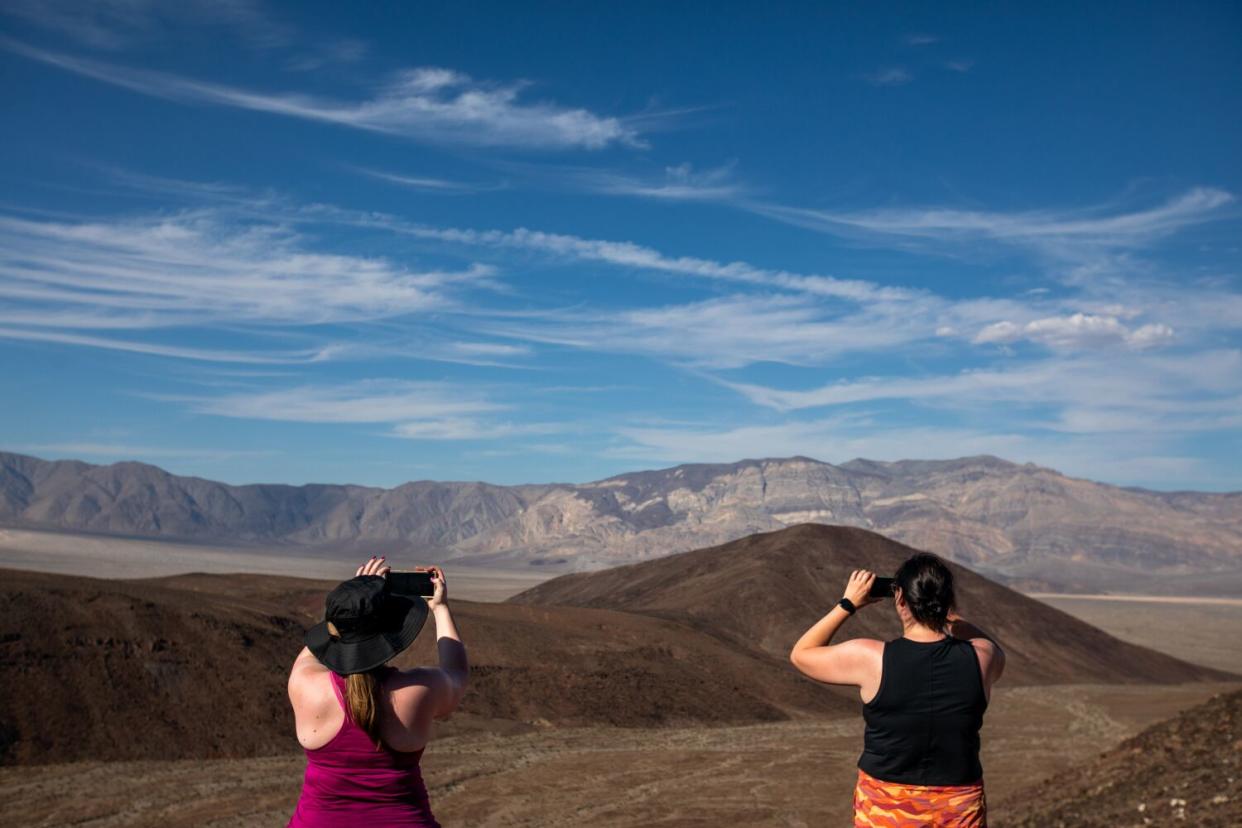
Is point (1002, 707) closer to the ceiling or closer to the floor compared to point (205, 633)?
closer to the floor

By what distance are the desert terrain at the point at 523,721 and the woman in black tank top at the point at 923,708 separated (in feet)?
27.3

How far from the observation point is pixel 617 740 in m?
29.7

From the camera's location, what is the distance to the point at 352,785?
12.4 feet

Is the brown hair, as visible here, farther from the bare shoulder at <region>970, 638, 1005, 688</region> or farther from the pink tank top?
the bare shoulder at <region>970, 638, 1005, 688</region>

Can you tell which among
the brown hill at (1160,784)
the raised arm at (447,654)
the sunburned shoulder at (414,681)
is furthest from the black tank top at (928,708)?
the brown hill at (1160,784)

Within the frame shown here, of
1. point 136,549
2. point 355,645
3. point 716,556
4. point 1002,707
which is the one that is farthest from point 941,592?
point 136,549

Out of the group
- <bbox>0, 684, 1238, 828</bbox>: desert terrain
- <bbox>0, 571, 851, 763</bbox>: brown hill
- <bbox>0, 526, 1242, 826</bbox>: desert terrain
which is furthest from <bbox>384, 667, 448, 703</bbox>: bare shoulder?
<bbox>0, 571, 851, 763</bbox>: brown hill

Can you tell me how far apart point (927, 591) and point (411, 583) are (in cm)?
202

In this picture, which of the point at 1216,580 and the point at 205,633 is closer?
the point at 205,633

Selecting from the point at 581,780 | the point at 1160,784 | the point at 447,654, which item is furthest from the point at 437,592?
the point at 581,780

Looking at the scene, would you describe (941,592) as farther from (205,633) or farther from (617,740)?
(205,633)

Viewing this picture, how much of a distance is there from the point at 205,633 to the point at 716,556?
4050 cm

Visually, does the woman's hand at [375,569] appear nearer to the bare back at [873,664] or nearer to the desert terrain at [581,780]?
the bare back at [873,664]

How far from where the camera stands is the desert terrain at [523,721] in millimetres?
19953
